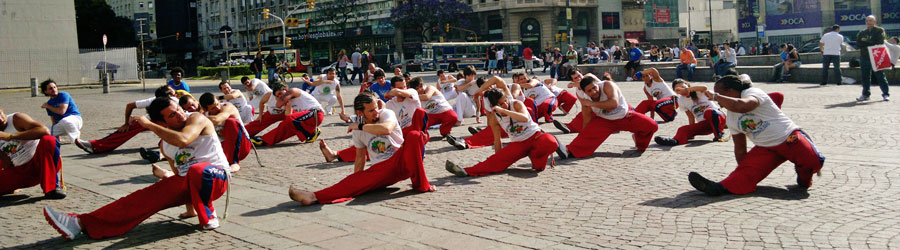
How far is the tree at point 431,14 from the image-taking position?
2810 inches

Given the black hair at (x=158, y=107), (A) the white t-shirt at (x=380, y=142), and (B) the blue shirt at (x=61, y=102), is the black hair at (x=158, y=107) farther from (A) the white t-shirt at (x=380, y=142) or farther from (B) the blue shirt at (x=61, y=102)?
(B) the blue shirt at (x=61, y=102)

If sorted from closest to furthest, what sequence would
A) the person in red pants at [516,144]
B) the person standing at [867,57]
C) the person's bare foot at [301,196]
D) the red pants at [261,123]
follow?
the person's bare foot at [301,196], the person in red pants at [516,144], the red pants at [261,123], the person standing at [867,57]

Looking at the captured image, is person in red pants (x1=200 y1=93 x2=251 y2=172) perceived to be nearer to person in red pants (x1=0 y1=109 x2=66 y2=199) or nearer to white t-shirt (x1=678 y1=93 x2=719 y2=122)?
person in red pants (x1=0 y1=109 x2=66 y2=199)

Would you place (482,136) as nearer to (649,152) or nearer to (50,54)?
(649,152)

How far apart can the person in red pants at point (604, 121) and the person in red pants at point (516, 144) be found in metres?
1.02

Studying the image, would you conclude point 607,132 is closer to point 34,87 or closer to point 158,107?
point 158,107

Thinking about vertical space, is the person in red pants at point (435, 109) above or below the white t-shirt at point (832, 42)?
below

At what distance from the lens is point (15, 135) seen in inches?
316

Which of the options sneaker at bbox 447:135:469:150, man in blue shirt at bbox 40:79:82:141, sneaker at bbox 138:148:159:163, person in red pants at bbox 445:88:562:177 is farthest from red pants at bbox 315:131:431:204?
man in blue shirt at bbox 40:79:82:141

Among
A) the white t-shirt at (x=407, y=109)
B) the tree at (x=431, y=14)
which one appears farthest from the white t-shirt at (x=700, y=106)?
the tree at (x=431, y=14)

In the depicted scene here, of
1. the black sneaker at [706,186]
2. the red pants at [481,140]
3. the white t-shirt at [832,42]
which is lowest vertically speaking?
the black sneaker at [706,186]

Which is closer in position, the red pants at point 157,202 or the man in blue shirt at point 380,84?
the red pants at point 157,202

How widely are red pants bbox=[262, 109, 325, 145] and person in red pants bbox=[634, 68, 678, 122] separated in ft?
18.2

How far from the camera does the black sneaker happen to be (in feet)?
23.3
